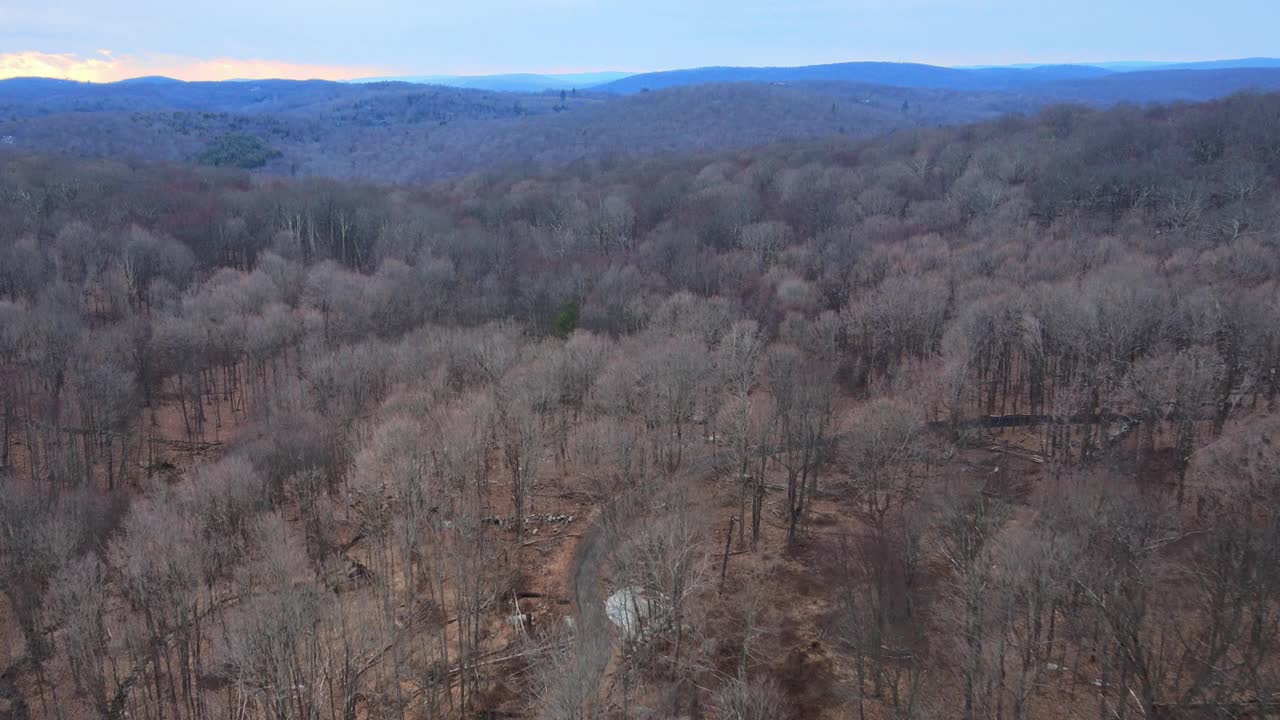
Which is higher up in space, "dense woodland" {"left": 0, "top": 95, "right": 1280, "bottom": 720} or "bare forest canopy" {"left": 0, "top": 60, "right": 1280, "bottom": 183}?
"bare forest canopy" {"left": 0, "top": 60, "right": 1280, "bottom": 183}

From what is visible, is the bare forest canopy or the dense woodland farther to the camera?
the bare forest canopy

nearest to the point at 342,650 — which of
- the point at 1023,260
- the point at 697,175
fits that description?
the point at 1023,260

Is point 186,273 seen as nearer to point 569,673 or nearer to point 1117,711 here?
point 569,673

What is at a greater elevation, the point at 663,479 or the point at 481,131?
the point at 481,131

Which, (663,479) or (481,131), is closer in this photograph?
(663,479)

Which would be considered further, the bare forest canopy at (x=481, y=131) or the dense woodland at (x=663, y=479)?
the bare forest canopy at (x=481, y=131)

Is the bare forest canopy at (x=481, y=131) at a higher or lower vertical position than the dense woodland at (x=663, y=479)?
higher

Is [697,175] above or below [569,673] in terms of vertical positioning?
above

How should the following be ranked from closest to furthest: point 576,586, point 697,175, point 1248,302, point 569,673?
point 569,673 < point 576,586 < point 1248,302 < point 697,175
